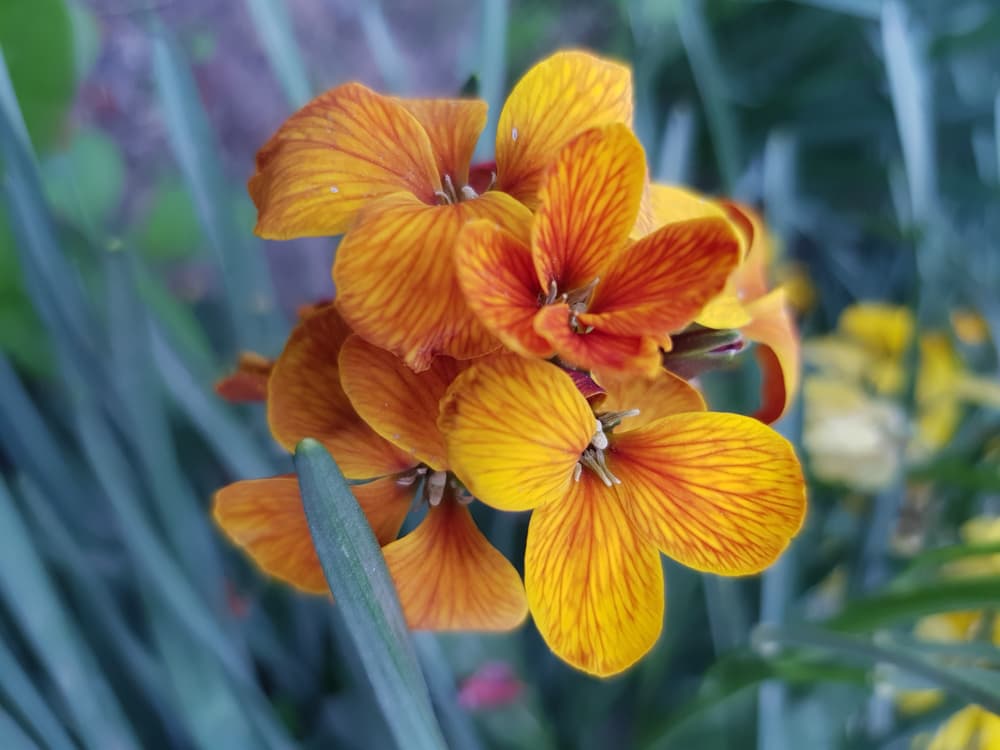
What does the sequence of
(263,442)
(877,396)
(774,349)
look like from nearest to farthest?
(774,349), (263,442), (877,396)

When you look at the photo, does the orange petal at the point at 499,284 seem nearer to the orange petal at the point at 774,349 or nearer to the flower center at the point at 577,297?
the flower center at the point at 577,297

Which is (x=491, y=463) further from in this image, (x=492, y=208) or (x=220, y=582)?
(x=220, y=582)

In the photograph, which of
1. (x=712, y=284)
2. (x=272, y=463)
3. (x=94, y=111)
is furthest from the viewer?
(x=94, y=111)

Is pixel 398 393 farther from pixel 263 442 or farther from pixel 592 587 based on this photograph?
pixel 263 442

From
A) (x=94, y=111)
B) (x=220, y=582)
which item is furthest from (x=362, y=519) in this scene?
(x=94, y=111)

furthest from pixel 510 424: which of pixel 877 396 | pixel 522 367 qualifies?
pixel 877 396

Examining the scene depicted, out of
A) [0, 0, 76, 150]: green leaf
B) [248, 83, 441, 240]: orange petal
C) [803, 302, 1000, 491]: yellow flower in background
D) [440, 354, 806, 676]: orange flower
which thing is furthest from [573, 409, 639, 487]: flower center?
[0, 0, 76, 150]: green leaf
